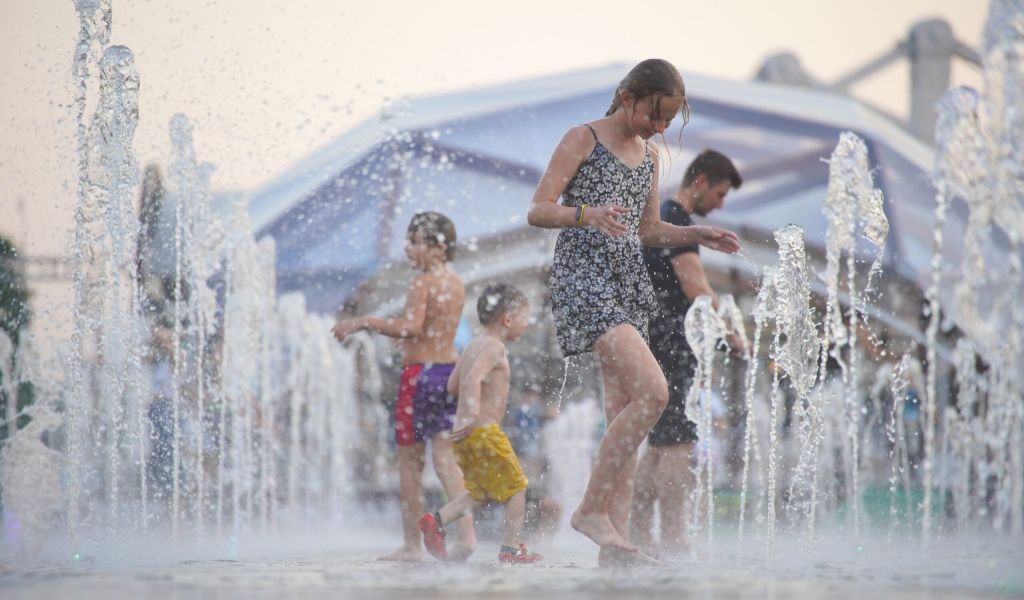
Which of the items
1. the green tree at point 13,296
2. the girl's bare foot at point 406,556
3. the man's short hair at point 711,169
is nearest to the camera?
the girl's bare foot at point 406,556

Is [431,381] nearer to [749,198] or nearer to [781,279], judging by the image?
[781,279]

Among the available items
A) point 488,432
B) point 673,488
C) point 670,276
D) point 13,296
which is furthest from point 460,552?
point 13,296

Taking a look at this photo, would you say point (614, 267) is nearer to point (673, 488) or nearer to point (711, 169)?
point (673, 488)

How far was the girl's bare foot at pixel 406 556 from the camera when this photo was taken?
451 cm

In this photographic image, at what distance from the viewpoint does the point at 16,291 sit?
1518cm

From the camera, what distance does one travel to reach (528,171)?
18.1m

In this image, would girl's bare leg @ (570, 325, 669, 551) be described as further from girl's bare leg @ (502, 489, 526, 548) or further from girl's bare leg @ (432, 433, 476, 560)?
girl's bare leg @ (432, 433, 476, 560)

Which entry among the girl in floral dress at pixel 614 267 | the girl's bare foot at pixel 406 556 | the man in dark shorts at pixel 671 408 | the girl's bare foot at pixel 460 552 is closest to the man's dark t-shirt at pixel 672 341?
the man in dark shorts at pixel 671 408

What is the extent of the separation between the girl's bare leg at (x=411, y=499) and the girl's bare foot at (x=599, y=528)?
98cm

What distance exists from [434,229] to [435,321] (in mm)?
307

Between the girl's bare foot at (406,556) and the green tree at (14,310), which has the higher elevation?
the green tree at (14,310)

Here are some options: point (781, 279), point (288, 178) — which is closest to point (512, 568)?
point (781, 279)

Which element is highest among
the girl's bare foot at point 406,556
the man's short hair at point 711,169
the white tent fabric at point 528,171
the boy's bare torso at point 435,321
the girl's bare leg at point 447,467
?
the white tent fabric at point 528,171

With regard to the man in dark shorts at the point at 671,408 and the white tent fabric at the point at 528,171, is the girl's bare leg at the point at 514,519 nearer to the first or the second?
the man in dark shorts at the point at 671,408
